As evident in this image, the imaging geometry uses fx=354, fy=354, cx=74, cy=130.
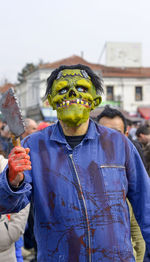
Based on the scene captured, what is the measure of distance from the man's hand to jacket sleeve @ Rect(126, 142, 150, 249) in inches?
30.2

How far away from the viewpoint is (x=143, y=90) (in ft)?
117

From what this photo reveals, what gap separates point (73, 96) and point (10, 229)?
140cm

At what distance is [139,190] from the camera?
2441 millimetres

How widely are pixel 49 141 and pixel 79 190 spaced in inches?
16.4

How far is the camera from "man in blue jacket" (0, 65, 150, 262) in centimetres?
217

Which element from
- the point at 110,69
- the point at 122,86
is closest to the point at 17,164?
the point at 122,86

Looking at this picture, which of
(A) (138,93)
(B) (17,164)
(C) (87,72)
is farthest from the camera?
(A) (138,93)

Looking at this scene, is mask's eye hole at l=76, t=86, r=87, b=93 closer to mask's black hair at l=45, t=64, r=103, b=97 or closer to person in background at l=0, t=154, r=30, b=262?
mask's black hair at l=45, t=64, r=103, b=97

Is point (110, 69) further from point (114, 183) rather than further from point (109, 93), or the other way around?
point (114, 183)

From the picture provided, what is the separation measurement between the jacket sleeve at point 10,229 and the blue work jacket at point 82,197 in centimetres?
90

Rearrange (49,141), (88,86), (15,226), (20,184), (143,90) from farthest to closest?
(143,90), (15,226), (88,86), (49,141), (20,184)

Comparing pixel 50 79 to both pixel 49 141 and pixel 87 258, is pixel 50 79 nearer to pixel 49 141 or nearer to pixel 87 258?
pixel 49 141

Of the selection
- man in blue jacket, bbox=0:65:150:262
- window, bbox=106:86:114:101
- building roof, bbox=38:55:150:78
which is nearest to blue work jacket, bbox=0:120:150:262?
man in blue jacket, bbox=0:65:150:262

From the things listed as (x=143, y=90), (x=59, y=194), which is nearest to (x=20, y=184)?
(x=59, y=194)
